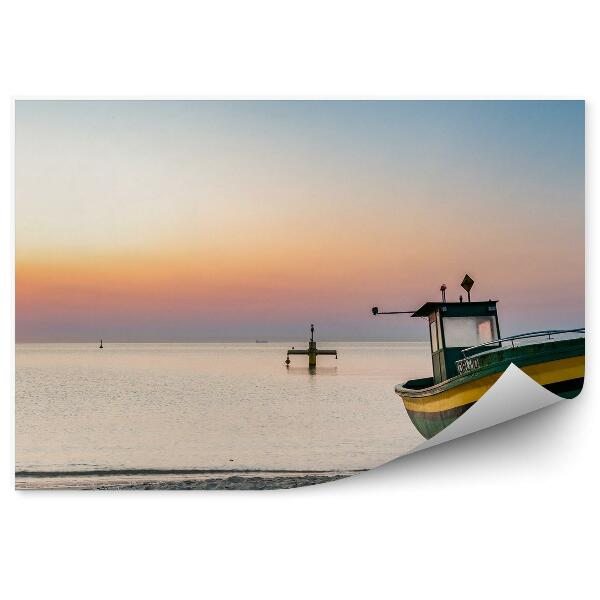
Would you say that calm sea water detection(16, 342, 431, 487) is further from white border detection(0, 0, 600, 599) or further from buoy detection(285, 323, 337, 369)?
white border detection(0, 0, 600, 599)

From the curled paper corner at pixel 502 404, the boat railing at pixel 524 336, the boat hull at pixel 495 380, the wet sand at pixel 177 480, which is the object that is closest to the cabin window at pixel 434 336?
the boat railing at pixel 524 336

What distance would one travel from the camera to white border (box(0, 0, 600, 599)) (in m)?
4.89

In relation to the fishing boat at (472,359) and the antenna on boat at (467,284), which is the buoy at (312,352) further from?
the antenna on boat at (467,284)

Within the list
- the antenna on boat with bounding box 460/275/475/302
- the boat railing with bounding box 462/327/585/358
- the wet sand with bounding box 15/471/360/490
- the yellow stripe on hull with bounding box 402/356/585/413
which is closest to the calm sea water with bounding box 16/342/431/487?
the wet sand with bounding box 15/471/360/490

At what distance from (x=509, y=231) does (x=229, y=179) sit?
1.58 m

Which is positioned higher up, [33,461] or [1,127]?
[1,127]

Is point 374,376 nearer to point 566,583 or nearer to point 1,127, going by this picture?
point 566,583

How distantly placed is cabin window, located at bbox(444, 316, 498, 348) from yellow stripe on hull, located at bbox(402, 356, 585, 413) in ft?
0.98

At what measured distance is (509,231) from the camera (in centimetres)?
521

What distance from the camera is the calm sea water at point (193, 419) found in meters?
5.12
